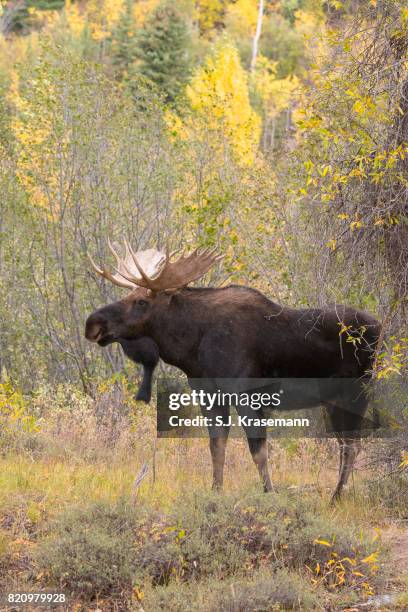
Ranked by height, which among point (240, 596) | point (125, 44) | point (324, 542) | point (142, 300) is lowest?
point (240, 596)

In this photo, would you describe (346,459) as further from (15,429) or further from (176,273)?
(15,429)

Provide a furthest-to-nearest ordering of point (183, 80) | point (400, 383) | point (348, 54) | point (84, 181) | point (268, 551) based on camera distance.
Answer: point (183, 80) → point (84, 181) → point (400, 383) → point (348, 54) → point (268, 551)

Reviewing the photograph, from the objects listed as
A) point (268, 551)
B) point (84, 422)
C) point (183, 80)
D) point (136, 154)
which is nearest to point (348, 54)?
point (268, 551)

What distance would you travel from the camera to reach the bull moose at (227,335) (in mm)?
8211

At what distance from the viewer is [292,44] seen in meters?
65.2

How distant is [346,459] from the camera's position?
847cm

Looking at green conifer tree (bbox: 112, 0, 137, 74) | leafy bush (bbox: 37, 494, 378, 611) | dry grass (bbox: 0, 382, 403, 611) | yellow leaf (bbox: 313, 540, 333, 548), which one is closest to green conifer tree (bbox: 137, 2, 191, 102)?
green conifer tree (bbox: 112, 0, 137, 74)

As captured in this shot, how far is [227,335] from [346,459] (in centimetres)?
150

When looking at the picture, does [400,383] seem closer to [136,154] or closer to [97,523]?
[97,523]

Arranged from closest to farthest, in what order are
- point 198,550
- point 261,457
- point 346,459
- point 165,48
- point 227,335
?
point 198,550, point 261,457, point 227,335, point 346,459, point 165,48

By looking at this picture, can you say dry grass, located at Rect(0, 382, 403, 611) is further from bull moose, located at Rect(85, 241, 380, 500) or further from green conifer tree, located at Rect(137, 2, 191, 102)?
green conifer tree, located at Rect(137, 2, 191, 102)

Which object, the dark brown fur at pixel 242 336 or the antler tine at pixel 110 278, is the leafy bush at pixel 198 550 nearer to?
the dark brown fur at pixel 242 336

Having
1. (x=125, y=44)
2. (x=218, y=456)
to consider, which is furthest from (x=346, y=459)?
(x=125, y=44)

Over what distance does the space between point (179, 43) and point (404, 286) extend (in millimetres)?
35502
